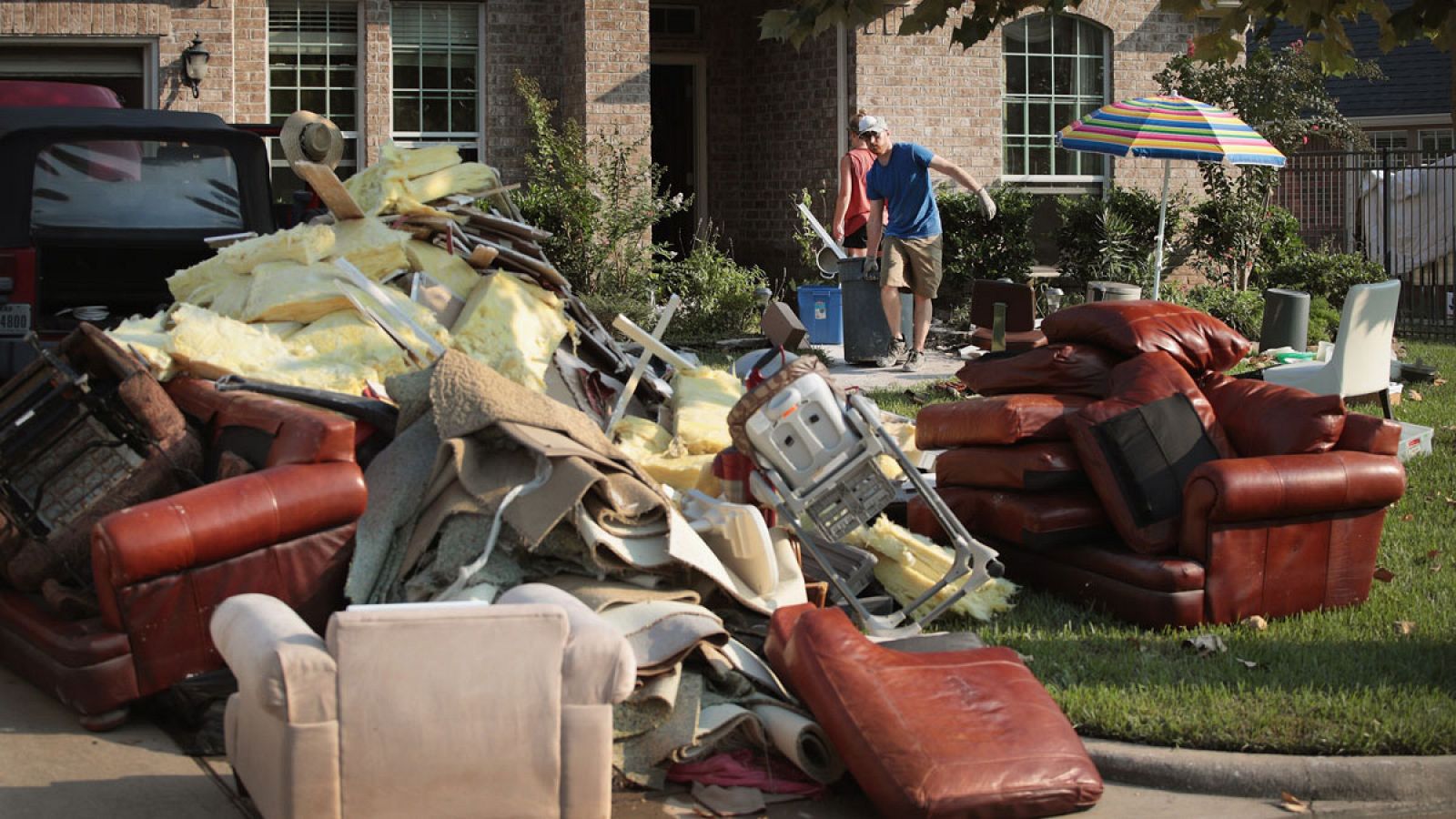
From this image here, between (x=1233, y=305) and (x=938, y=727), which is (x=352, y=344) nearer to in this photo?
(x=938, y=727)

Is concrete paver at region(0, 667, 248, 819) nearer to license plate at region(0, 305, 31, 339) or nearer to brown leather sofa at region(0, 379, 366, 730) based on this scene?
brown leather sofa at region(0, 379, 366, 730)

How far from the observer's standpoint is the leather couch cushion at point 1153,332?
746 centimetres

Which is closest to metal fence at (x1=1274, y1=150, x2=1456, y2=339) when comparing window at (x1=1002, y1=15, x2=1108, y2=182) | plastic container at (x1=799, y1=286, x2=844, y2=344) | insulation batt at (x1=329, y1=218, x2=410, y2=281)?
window at (x1=1002, y1=15, x2=1108, y2=182)

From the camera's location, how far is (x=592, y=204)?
15.8m

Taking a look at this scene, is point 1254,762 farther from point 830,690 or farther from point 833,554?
point 833,554

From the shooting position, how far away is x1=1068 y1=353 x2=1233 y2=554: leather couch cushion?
6.71 meters

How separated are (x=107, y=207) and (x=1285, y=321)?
9.17 meters

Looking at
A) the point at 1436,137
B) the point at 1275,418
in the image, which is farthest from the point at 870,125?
the point at 1436,137

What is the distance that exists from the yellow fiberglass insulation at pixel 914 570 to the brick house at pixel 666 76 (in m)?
10.2

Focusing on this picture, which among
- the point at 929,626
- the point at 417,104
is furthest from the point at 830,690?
the point at 417,104

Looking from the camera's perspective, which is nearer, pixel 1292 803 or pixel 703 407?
pixel 1292 803

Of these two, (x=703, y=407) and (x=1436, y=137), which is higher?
(x=1436, y=137)

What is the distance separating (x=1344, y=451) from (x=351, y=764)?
4469 millimetres

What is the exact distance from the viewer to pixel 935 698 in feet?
16.6
